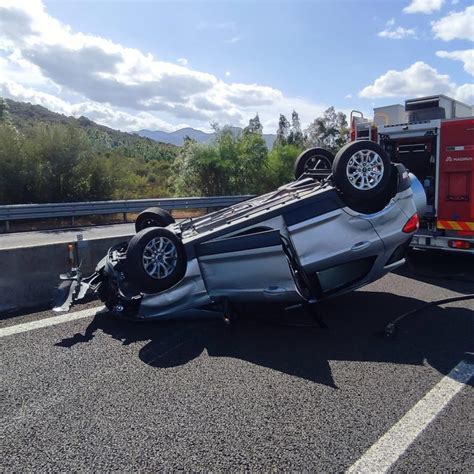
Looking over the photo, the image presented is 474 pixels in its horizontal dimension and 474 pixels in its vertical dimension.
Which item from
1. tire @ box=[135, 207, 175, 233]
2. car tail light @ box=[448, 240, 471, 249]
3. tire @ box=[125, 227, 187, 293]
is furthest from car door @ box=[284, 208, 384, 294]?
car tail light @ box=[448, 240, 471, 249]

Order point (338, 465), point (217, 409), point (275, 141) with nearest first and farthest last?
point (338, 465) < point (217, 409) < point (275, 141)

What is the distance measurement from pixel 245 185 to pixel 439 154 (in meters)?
16.0

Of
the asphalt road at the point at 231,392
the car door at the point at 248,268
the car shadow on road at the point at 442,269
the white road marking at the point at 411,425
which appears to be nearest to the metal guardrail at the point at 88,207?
the car shadow on road at the point at 442,269

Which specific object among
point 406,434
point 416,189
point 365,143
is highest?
point 365,143

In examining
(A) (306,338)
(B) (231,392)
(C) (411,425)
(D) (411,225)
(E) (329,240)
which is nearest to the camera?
(C) (411,425)

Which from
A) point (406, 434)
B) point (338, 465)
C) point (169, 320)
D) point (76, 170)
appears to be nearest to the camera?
point (338, 465)

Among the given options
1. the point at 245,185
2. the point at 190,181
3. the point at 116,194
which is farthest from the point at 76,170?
the point at 245,185

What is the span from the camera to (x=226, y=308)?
14.8 feet

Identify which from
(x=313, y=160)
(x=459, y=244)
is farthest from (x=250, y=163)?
(x=459, y=244)

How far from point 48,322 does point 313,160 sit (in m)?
Result: 4.26

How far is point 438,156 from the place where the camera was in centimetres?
721

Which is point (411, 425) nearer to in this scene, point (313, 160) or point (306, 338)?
point (306, 338)

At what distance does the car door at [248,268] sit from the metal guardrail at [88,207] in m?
7.86

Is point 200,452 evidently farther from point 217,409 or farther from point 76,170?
point 76,170
